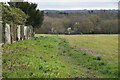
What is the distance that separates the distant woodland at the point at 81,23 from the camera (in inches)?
4102

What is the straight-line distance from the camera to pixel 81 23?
11538cm

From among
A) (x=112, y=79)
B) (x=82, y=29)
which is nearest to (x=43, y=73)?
(x=112, y=79)

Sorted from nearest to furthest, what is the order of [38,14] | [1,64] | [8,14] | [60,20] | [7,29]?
[1,64], [7,29], [8,14], [38,14], [60,20]

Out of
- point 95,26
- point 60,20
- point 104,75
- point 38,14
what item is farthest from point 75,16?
point 104,75

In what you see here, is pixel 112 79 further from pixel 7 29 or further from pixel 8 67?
pixel 7 29

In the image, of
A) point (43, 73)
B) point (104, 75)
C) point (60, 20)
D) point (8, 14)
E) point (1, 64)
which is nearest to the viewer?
point (43, 73)

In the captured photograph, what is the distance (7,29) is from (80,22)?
100186 millimetres

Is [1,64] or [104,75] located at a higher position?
[1,64]

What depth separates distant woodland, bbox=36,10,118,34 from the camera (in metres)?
104

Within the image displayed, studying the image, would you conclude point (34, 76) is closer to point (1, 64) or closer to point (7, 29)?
point (1, 64)

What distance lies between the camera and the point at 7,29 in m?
19.9

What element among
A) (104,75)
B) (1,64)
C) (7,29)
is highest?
(7,29)

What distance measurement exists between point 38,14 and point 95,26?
68.1 metres

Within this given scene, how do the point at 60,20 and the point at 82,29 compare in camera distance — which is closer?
the point at 82,29
